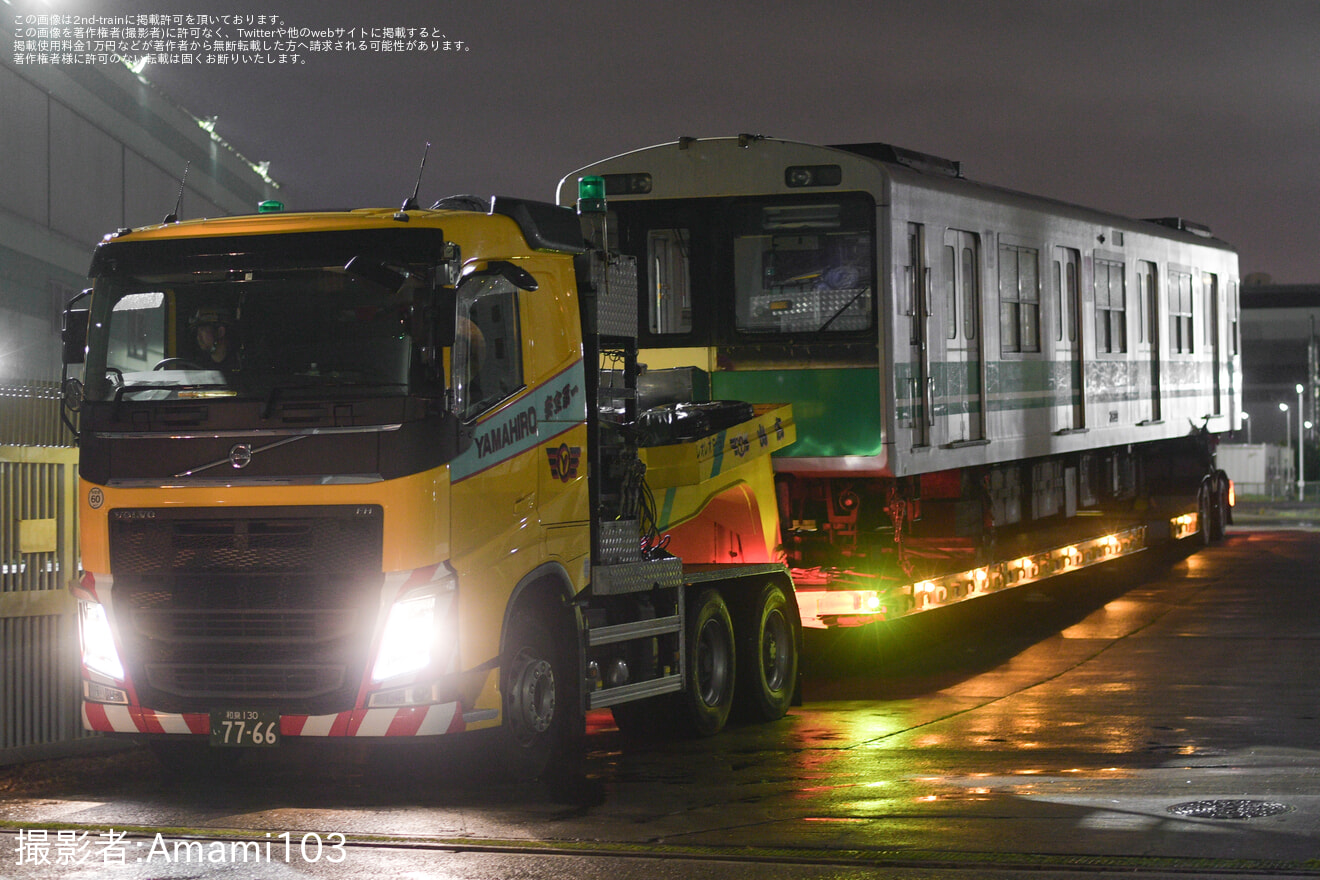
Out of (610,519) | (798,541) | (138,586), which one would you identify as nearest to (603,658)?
(610,519)

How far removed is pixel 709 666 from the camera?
11227 mm

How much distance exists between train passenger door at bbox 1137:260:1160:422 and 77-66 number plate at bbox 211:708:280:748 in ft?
47.2

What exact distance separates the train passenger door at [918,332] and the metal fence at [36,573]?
6.58m

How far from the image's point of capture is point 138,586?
8570 mm

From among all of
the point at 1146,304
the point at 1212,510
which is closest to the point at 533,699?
the point at 1146,304

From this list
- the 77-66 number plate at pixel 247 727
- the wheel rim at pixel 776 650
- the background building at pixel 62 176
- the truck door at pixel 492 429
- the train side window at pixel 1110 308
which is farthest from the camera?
the background building at pixel 62 176

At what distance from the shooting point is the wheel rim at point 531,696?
8859 mm

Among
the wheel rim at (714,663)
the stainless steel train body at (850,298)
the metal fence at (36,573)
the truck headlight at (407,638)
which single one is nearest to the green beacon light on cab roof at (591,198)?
the wheel rim at (714,663)

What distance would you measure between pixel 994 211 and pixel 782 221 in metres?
2.80

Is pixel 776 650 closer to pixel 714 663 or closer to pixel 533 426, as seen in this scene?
pixel 714 663

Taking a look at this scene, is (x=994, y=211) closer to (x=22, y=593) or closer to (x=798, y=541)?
(x=798, y=541)

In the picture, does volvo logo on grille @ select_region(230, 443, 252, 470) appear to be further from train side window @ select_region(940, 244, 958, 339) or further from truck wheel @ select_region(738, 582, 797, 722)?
train side window @ select_region(940, 244, 958, 339)

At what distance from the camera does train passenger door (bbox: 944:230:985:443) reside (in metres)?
15.0

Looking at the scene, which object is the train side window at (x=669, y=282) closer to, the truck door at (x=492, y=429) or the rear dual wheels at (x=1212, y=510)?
A: the truck door at (x=492, y=429)
